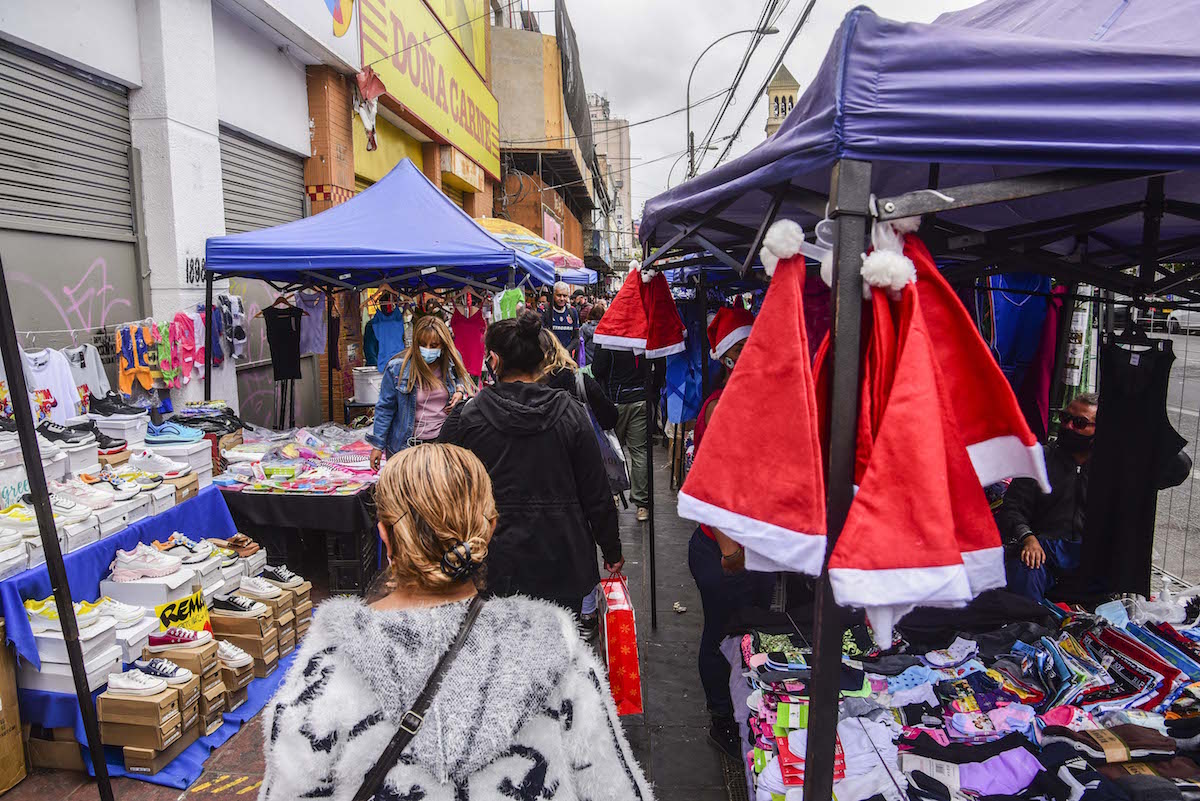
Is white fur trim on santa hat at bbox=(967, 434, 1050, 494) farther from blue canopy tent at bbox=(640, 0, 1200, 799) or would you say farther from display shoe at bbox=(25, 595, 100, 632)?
display shoe at bbox=(25, 595, 100, 632)

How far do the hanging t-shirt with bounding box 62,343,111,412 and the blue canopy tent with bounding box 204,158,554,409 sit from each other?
1083 mm

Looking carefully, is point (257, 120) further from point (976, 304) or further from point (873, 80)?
point (873, 80)

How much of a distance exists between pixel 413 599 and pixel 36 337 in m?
5.26

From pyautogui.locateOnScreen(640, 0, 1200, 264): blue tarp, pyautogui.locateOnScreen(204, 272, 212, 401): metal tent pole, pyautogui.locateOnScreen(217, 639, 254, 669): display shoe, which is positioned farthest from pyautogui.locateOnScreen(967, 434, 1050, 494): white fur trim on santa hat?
pyautogui.locateOnScreen(204, 272, 212, 401): metal tent pole

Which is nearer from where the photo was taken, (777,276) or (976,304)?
(777,276)

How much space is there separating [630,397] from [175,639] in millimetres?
4777

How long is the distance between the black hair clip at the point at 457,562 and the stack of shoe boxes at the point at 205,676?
117 inches

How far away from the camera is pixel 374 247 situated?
6227mm

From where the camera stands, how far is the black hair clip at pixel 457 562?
4.95ft

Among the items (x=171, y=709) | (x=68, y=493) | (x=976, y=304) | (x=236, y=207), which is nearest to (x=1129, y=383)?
(x=976, y=304)

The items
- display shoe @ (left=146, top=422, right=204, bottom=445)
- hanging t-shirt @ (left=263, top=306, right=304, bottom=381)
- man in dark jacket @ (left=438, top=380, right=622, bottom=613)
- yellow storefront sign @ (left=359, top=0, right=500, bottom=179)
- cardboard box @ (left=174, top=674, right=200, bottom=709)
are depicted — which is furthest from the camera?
yellow storefront sign @ (left=359, top=0, right=500, bottom=179)

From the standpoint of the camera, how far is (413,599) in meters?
1.53

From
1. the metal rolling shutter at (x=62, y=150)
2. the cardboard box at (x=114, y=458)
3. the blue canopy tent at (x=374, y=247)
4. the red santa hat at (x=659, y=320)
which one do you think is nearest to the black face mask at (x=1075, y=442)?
the red santa hat at (x=659, y=320)

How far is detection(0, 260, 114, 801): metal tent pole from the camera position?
2299 millimetres
